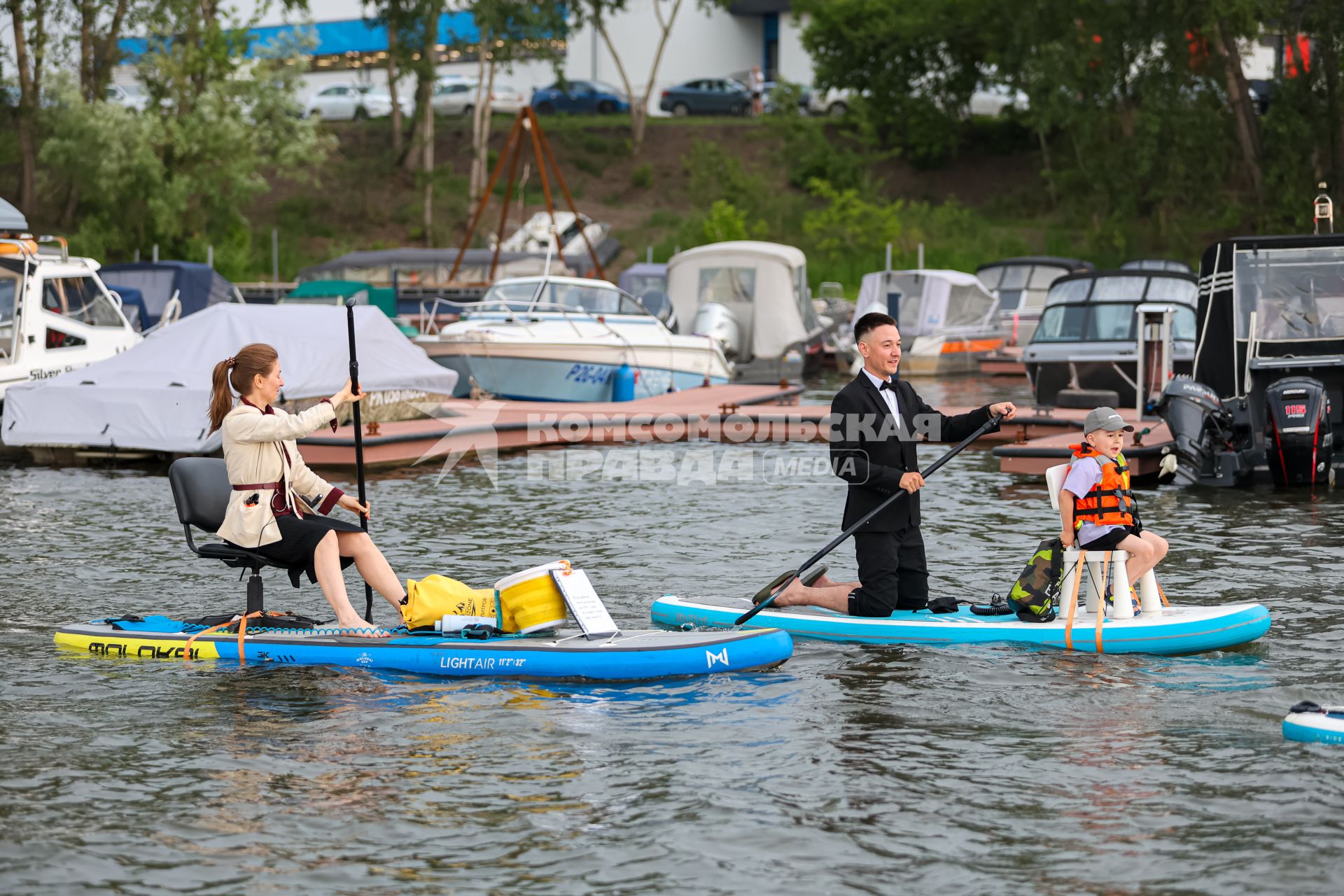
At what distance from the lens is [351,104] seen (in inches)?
2137

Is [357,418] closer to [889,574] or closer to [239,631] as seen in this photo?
[239,631]

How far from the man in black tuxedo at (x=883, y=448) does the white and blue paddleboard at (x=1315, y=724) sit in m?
1.98

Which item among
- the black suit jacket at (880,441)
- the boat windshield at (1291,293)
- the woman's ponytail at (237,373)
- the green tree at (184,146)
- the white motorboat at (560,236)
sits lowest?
the black suit jacket at (880,441)

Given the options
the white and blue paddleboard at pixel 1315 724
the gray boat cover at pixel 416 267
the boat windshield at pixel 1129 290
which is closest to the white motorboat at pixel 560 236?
the gray boat cover at pixel 416 267

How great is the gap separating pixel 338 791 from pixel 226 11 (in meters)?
39.6

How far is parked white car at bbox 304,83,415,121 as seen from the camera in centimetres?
5391

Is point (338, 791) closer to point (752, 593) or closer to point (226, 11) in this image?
point (752, 593)

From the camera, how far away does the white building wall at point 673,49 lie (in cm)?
5566

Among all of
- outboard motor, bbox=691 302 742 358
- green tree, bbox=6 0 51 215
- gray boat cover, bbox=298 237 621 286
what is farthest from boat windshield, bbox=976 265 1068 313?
green tree, bbox=6 0 51 215

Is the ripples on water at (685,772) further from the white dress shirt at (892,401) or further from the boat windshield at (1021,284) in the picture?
the boat windshield at (1021,284)

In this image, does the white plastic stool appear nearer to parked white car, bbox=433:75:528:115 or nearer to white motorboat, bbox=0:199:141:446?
white motorboat, bbox=0:199:141:446

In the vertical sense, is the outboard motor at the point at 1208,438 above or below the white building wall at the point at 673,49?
below

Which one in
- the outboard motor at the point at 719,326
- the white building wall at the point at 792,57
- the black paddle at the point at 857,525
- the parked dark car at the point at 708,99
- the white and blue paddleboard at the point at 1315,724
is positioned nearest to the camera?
the white and blue paddleboard at the point at 1315,724

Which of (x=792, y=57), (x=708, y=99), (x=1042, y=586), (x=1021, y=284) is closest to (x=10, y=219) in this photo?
(x=1042, y=586)
